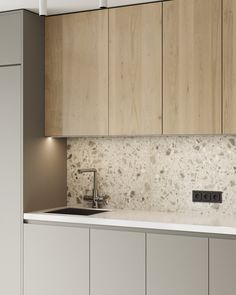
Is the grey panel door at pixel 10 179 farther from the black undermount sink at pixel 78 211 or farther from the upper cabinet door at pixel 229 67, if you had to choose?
the upper cabinet door at pixel 229 67

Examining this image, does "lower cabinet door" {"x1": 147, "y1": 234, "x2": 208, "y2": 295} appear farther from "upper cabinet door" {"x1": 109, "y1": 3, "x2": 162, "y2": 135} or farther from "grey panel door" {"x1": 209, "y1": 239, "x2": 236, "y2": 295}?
"upper cabinet door" {"x1": 109, "y1": 3, "x2": 162, "y2": 135}

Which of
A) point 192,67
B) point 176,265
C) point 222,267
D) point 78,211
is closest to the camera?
point 222,267

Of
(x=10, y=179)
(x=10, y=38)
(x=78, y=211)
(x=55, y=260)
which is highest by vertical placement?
(x=10, y=38)

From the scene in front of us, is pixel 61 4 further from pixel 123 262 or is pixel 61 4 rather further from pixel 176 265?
pixel 176 265

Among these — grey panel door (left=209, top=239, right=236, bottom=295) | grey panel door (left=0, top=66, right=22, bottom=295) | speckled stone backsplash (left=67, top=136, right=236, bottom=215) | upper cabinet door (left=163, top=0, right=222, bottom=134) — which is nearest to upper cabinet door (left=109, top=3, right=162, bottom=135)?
upper cabinet door (left=163, top=0, right=222, bottom=134)

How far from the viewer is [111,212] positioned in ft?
12.6

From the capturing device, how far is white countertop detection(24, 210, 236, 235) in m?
3.09

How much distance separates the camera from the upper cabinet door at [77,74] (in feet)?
12.4

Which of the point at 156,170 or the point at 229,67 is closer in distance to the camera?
the point at 229,67

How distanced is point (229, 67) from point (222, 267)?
126cm

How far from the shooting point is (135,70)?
12.0ft

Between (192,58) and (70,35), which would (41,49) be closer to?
(70,35)

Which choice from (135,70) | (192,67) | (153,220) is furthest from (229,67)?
(153,220)

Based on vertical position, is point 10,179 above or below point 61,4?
below
